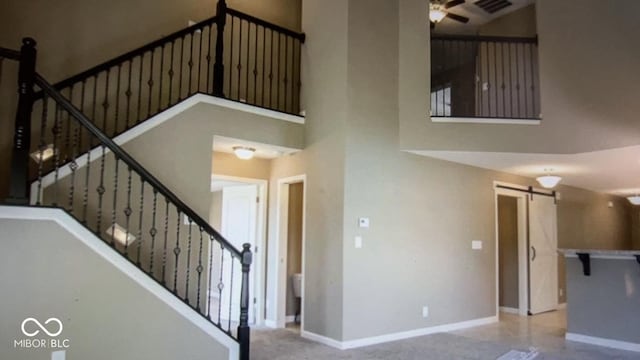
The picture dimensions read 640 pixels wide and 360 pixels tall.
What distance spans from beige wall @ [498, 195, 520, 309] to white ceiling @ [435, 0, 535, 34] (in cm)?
309

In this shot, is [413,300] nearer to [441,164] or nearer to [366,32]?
[441,164]

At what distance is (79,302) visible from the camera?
3.42m

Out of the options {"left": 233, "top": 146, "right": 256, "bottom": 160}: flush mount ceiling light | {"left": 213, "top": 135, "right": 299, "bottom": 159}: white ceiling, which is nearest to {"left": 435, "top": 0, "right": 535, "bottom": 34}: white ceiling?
{"left": 213, "top": 135, "right": 299, "bottom": 159}: white ceiling

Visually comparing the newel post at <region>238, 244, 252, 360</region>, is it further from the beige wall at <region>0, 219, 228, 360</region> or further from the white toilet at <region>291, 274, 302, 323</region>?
the white toilet at <region>291, 274, 302, 323</region>

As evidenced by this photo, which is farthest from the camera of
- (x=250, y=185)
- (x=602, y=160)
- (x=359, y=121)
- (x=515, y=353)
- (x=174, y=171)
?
(x=250, y=185)

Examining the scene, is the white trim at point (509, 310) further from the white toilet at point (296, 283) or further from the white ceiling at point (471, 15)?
the white ceiling at point (471, 15)

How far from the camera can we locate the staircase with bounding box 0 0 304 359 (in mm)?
3588

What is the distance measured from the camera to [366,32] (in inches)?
227

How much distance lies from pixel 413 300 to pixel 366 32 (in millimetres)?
3405

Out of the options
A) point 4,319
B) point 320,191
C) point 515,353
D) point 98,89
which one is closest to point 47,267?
point 4,319

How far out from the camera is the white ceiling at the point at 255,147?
5.41m

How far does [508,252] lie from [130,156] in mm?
6470

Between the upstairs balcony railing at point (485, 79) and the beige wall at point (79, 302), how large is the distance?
4.60 meters

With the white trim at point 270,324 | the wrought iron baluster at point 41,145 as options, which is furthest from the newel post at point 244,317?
the white trim at point 270,324
